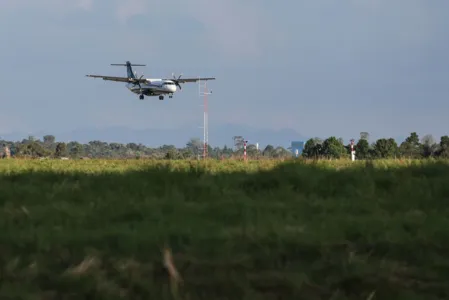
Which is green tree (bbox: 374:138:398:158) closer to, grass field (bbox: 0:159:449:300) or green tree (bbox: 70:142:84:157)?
green tree (bbox: 70:142:84:157)

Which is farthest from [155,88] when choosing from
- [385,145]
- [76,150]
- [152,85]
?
[385,145]

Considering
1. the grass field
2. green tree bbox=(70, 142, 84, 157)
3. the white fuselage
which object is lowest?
the grass field

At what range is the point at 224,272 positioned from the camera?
5.50m

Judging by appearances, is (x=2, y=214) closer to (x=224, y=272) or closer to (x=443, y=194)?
(x=224, y=272)

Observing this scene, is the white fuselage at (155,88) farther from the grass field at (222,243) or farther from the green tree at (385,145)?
the grass field at (222,243)

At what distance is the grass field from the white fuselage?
216 ft

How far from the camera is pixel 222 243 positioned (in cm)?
593

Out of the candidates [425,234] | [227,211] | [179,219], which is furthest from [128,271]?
[425,234]

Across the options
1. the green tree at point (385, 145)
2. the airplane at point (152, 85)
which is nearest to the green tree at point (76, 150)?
the airplane at point (152, 85)

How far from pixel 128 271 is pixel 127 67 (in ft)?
293

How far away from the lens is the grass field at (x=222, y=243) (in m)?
5.34

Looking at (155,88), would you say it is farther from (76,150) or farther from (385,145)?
(385,145)

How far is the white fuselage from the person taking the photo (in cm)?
7382

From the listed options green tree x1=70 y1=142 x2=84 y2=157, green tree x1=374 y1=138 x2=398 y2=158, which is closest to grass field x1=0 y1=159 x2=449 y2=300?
green tree x1=70 y1=142 x2=84 y2=157
